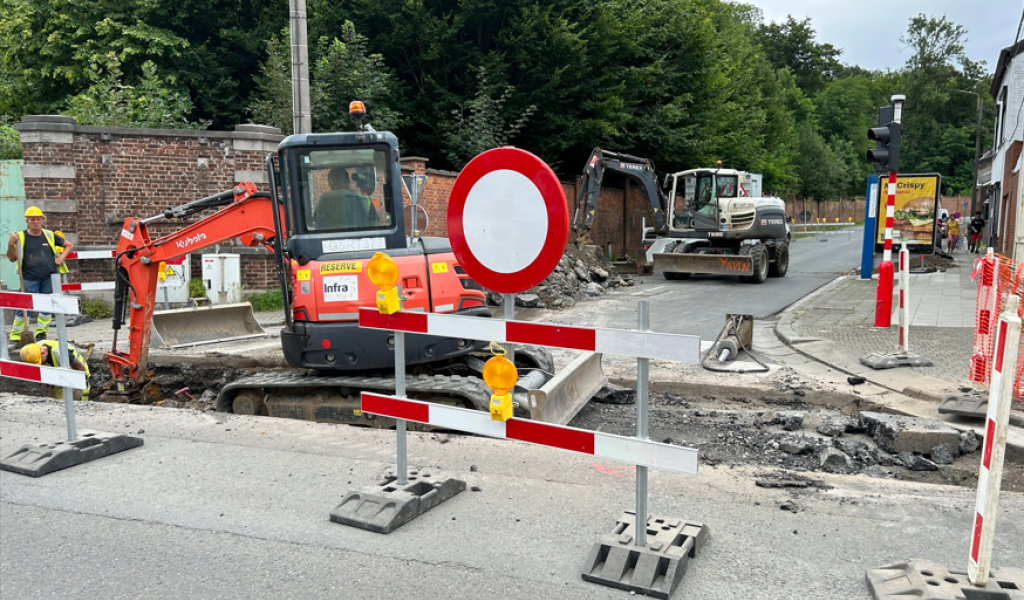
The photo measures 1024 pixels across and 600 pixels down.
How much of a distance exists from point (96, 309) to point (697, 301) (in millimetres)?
11860

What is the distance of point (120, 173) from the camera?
1420cm

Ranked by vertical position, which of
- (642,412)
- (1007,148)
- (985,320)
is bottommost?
(985,320)

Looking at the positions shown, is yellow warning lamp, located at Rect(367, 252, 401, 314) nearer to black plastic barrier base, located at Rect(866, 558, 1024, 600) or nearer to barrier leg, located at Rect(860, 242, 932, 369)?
black plastic barrier base, located at Rect(866, 558, 1024, 600)

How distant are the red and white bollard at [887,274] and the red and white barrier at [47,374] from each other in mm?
8594

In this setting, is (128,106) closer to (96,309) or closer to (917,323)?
(96,309)

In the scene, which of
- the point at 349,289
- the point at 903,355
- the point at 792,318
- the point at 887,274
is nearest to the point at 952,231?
the point at 792,318

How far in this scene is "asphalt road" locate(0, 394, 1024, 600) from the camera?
3.50 meters

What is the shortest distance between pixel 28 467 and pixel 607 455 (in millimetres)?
4129

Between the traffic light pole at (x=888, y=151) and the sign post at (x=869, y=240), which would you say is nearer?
the traffic light pole at (x=888, y=151)

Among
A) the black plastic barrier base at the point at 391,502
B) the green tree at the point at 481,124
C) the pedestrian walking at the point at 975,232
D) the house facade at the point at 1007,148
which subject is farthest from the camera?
the pedestrian walking at the point at 975,232

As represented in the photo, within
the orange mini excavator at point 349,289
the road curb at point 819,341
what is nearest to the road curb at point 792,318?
the road curb at point 819,341

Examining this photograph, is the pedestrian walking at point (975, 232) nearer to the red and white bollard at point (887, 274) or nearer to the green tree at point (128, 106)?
the red and white bollard at point (887, 274)

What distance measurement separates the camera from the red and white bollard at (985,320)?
745 cm

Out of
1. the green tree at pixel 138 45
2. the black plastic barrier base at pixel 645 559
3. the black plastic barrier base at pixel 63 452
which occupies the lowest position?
the black plastic barrier base at pixel 63 452
